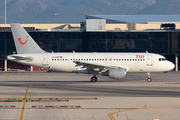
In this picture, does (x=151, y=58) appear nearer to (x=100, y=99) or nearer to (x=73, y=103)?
(x=100, y=99)

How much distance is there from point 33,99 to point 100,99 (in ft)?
20.3

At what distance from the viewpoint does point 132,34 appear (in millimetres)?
85750

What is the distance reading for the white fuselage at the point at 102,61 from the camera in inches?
1866

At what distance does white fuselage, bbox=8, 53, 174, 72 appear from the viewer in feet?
156

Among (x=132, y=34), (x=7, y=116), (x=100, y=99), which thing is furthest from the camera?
(x=132, y=34)

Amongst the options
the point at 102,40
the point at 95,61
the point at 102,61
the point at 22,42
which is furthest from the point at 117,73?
the point at 102,40

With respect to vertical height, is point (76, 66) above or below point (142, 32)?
below

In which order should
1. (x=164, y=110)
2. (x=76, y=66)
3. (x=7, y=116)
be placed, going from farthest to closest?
(x=76, y=66), (x=164, y=110), (x=7, y=116)

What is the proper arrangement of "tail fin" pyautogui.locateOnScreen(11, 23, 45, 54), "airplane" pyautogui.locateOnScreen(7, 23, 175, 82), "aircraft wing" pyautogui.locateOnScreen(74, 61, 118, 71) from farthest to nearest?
"tail fin" pyautogui.locateOnScreen(11, 23, 45, 54), "airplane" pyautogui.locateOnScreen(7, 23, 175, 82), "aircraft wing" pyautogui.locateOnScreen(74, 61, 118, 71)

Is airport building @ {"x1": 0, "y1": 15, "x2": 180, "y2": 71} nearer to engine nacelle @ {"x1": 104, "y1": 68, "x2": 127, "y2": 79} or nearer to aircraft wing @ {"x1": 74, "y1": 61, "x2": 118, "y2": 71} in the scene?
aircraft wing @ {"x1": 74, "y1": 61, "x2": 118, "y2": 71}

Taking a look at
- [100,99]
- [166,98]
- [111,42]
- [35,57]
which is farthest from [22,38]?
[111,42]

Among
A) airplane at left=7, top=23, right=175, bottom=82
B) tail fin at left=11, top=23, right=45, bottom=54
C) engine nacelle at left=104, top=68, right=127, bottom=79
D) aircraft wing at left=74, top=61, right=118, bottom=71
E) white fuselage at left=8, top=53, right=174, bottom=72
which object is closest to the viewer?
engine nacelle at left=104, top=68, right=127, bottom=79

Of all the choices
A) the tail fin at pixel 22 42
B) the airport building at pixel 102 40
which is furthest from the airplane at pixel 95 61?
the airport building at pixel 102 40

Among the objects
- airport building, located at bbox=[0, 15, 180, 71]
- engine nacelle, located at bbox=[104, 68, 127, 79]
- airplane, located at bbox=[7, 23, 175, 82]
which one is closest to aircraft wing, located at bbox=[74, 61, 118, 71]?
airplane, located at bbox=[7, 23, 175, 82]
